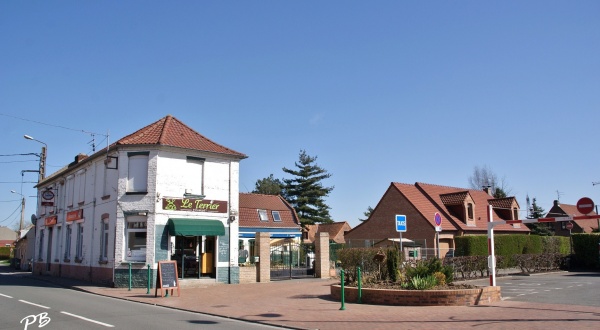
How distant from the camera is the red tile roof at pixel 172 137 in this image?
2331cm

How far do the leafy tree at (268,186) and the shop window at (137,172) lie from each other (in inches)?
2353

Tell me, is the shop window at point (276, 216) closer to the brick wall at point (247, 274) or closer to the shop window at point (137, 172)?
the brick wall at point (247, 274)

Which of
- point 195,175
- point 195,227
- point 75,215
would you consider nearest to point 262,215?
point 75,215

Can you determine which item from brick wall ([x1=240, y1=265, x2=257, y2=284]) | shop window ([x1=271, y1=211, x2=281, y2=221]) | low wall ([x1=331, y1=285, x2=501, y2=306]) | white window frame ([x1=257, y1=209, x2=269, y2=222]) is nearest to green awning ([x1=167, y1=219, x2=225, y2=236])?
brick wall ([x1=240, y1=265, x2=257, y2=284])

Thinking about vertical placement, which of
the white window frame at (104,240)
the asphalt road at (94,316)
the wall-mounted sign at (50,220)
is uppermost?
the wall-mounted sign at (50,220)

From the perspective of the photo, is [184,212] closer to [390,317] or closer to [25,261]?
[390,317]

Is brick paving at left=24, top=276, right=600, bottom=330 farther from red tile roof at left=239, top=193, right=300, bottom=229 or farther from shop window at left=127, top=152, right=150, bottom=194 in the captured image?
red tile roof at left=239, top=193, right=300, bottom=229

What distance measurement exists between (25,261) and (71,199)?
18800mm

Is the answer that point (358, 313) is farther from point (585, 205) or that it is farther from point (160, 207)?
point (160, 207)

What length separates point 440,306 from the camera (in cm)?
1413

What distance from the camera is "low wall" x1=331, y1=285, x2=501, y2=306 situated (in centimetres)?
1416

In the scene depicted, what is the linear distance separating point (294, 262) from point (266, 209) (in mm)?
11011

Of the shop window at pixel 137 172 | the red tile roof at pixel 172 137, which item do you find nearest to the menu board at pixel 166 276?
the shop window at pixel 137 172

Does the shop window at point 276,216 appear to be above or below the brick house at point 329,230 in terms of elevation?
above
